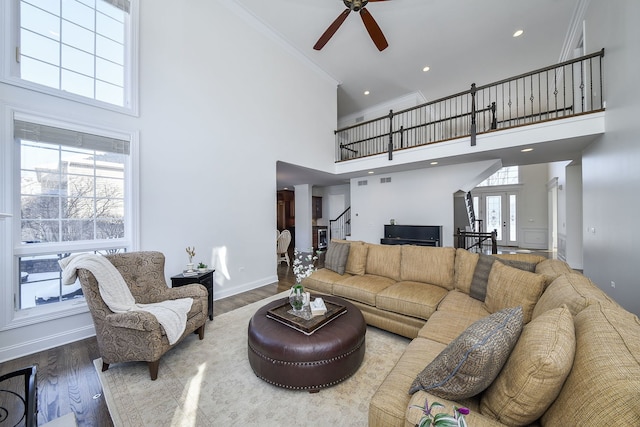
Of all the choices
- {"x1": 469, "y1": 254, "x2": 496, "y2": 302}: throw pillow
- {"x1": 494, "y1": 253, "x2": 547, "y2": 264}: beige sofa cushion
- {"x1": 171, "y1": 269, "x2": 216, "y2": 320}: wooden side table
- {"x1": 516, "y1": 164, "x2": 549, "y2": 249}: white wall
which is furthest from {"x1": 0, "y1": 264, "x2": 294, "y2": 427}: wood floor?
{"x1": 516, "y1": 164, "x2": 549, "y2": 249}: white wall

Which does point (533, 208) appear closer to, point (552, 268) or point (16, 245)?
point (552, 268)

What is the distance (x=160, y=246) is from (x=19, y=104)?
1.98m

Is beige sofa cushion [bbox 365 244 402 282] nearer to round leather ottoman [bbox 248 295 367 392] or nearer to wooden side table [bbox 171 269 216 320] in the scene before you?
round leather ottoman [bbox 248 295 367 392]

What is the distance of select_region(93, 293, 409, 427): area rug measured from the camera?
163cm

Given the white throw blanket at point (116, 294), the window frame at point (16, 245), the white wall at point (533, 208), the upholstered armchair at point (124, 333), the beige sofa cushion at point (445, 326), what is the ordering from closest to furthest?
1. the beige sofa cushion at point (445, 326)
2. the upholstered armchair at point (124, 333)
3. the white throw blanket at point (116, 294)
4. the window frame at point (16, 245)
5. the white wall at point (533, 208)

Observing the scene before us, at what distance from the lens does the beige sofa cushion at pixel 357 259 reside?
3480mm

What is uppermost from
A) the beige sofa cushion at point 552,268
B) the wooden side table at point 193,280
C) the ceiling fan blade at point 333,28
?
the ceiling fan blade at point 333,28

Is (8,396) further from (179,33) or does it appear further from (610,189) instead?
(610,189)

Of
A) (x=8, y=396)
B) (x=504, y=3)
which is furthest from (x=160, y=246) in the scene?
(x=504, y=3)

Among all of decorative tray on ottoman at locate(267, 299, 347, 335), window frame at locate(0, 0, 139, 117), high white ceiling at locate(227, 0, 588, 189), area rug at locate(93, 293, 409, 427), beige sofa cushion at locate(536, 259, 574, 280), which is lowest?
area rug at locate(93, 293, 409, 427)

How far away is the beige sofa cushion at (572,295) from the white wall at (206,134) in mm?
4039

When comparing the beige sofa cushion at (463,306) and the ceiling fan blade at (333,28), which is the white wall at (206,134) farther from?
the beige sofa cushion at (463,306)

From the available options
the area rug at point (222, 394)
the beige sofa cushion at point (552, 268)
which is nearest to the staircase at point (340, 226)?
the area rug at point (222, 394)

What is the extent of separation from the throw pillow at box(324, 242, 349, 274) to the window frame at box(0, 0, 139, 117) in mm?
3254
